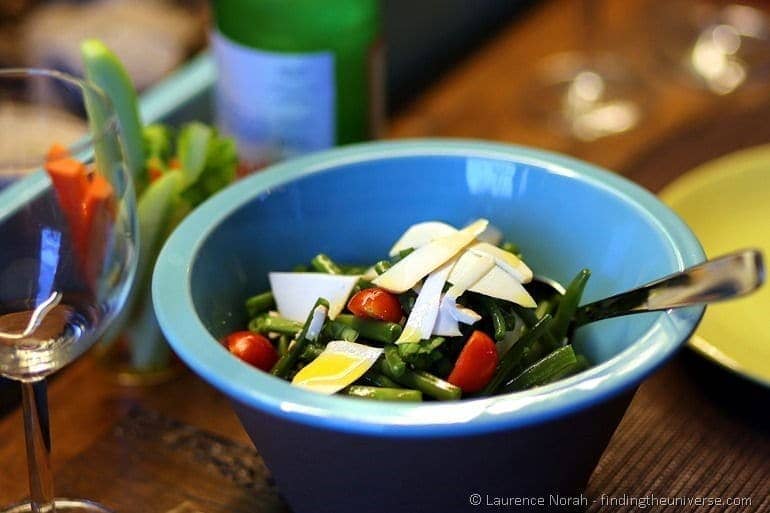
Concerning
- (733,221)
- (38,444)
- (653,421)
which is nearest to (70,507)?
(38,444)

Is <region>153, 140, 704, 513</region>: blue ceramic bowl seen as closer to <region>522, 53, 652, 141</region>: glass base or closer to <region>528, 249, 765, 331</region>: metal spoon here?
<region>528, 249, 765, 331</region>: metal spoon

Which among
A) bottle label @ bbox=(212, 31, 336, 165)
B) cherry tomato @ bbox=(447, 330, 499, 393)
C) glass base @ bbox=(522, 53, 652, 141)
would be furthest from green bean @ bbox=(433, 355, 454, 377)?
glass base @ bbox=(522, 53, 652, 141)

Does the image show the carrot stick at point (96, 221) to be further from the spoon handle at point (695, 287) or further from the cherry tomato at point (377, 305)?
the spoon handle at point (695, 287)

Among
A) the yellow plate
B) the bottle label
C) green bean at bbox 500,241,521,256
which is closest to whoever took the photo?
green bean at bbox 500,241,521,256

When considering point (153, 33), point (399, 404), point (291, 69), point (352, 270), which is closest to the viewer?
point (399, 404)

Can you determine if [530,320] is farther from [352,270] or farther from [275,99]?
[275,99]

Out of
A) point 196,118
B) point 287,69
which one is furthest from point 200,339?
point 196,118

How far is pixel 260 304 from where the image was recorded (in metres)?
0.71

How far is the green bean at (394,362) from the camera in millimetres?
608

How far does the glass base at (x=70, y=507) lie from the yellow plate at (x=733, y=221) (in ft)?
1.51

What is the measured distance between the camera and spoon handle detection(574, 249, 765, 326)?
0.52 metres

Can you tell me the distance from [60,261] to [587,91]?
0.83m

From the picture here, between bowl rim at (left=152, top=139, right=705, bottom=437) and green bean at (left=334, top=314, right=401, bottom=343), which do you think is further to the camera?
green bean at (left=334, top=314, right=401, bottom=343)

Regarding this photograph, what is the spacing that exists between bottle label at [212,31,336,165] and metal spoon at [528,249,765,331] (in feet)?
1.28
